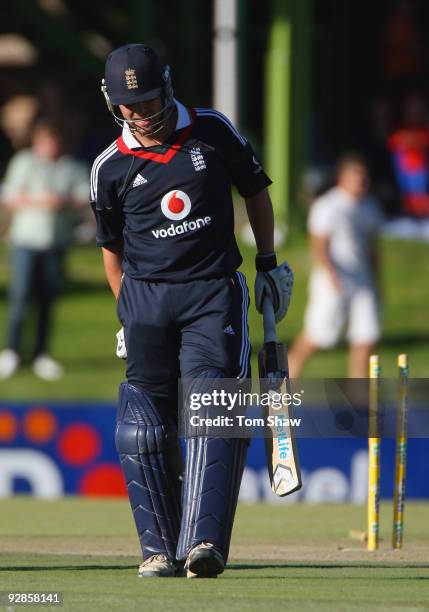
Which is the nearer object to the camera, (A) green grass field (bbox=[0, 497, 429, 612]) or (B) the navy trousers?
(A) green grass field (bbox=[0, 497, 429, 612])

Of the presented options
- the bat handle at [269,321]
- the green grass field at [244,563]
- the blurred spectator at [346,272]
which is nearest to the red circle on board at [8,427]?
the green grass field at [244,563]

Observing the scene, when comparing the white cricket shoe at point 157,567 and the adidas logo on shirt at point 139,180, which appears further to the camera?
the adidas logo on shirt at point 139,180

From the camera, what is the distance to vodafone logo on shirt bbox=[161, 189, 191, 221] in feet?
20.7

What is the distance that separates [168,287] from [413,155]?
9.48 m

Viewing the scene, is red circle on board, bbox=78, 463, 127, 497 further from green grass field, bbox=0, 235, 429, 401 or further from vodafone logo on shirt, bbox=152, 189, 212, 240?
vodafone logo on shirt, bbox=152, 189, 212, 240

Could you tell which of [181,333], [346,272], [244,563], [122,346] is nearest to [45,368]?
[346,272]

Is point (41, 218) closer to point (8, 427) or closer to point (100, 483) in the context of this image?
point (8, 427)

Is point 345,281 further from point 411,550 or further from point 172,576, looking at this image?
point 172,576

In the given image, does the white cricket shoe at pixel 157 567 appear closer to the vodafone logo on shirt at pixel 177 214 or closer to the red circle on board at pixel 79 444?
the vodafone logo on shirt at pixel 177 214

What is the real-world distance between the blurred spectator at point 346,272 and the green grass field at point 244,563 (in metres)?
2.60

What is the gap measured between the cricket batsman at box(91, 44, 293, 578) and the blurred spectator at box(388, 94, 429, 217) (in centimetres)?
922

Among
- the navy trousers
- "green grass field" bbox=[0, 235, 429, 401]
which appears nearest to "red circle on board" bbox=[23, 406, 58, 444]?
"green grass field" bbox=[0, 235, 429, 401]

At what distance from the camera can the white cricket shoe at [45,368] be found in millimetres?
13680

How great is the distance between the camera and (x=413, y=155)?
15500 mm
